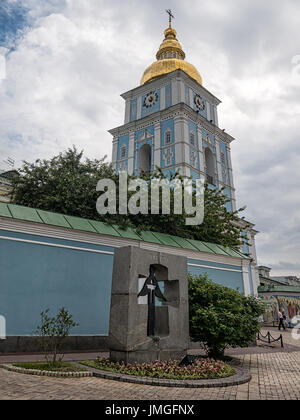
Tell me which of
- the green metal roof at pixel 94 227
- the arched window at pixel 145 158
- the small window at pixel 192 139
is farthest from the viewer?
the arched window at pixel 145 158

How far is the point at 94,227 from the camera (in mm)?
11664

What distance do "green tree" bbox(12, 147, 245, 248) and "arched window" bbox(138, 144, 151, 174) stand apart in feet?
48.2

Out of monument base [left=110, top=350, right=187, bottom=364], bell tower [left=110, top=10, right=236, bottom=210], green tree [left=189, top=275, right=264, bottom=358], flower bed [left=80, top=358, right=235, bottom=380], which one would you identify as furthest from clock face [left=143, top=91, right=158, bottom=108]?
flower bed [left=80, top=358, right=235, bottom=380]

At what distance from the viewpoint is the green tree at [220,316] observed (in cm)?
825

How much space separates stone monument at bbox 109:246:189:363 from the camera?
7.21 metres

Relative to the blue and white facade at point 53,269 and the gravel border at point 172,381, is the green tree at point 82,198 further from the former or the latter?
the gravel border at point 172,381

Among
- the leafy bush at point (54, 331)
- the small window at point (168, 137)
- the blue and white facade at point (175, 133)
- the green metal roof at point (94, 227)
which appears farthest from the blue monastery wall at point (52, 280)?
the small window at point (168, 137)

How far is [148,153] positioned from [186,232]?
20062 mm

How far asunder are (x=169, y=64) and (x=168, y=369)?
34498mm

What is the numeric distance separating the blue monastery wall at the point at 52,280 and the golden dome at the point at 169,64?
2891cm

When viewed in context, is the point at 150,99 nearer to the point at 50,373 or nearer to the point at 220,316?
the point at 220,316

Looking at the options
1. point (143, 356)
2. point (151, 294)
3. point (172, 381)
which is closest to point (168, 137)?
point (151, 294)
